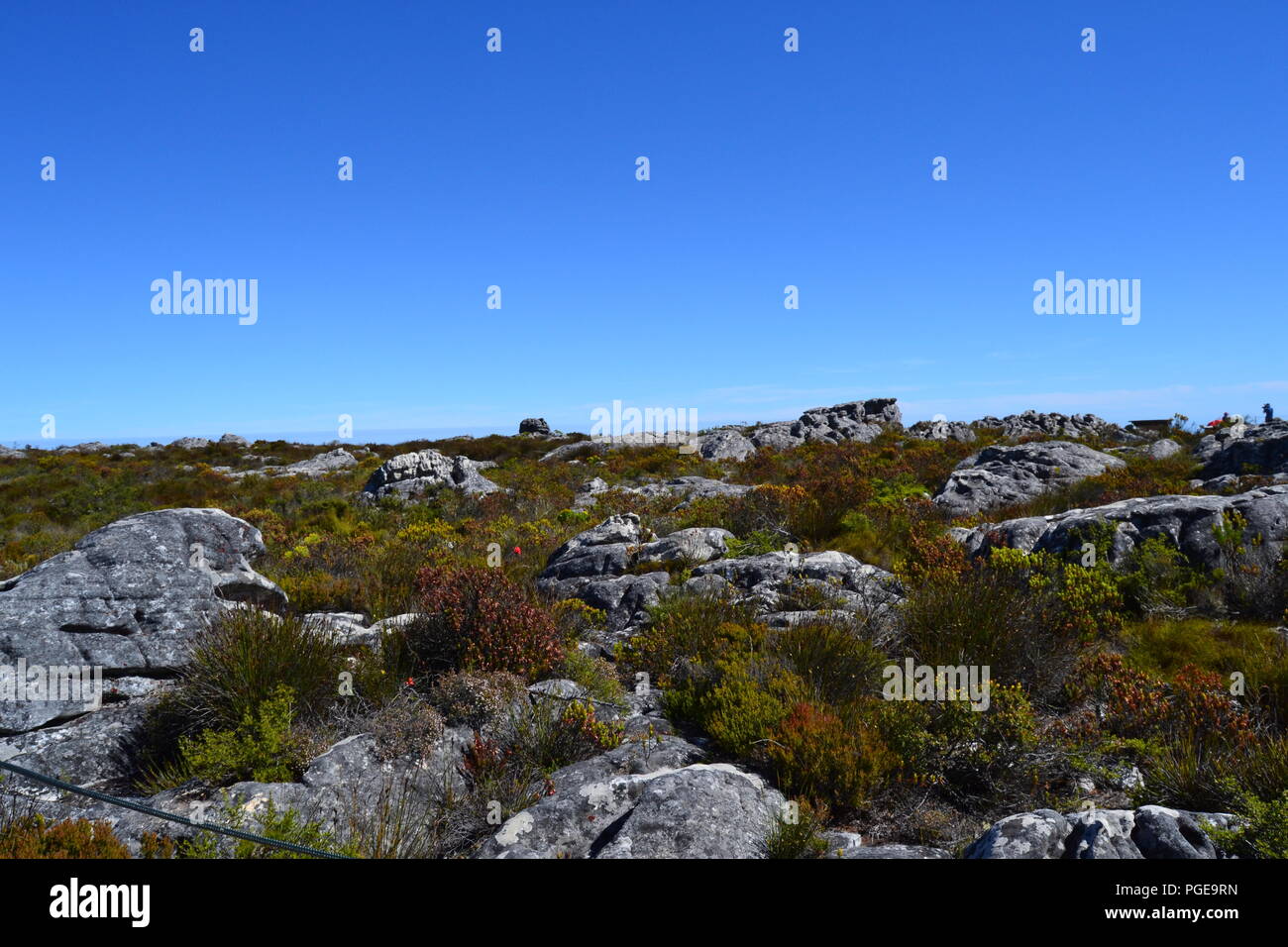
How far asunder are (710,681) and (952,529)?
22.4 feet

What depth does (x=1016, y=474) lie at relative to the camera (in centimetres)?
1584

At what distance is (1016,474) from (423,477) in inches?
630

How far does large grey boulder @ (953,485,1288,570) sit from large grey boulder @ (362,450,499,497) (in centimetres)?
1402

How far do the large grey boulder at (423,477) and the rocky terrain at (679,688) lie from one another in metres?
7.96

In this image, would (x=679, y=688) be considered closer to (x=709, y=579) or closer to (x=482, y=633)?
(x=482, y=633)

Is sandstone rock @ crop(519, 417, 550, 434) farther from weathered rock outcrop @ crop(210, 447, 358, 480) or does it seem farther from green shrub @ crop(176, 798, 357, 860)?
green shrub @ crop(176, 798, 357, 860)

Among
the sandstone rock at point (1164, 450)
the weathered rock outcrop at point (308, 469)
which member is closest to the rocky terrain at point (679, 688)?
the sandstone rock at point (1164, 450)

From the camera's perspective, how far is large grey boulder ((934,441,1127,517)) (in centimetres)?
1448

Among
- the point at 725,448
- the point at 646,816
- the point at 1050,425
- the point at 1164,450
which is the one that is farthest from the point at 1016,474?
the point at 1050,425

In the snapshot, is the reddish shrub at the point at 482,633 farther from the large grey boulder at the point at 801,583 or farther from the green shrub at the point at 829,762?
the green shrub at the point at 829,762

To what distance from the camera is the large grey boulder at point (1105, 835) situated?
3398 mm

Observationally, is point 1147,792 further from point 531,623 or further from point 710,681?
point 531,623

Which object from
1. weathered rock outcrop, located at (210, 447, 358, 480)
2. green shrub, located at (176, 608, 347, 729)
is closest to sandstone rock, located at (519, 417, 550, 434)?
weathered rock outcrop, located at (210, 447, 358, 480)
